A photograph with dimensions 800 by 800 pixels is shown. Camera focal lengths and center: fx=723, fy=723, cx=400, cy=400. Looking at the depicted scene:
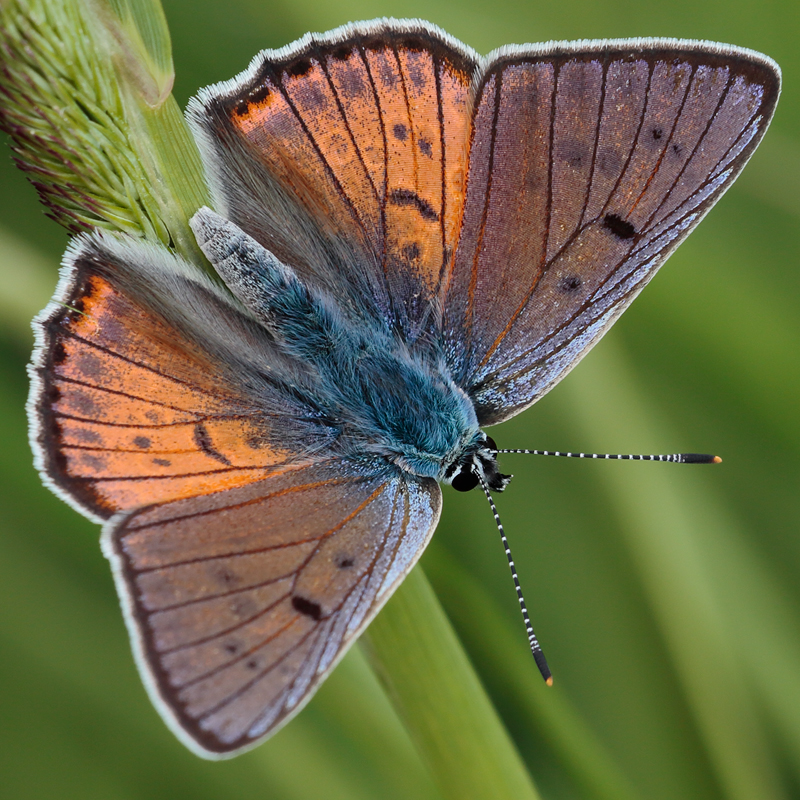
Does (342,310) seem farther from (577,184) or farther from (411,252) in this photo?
(577,184)

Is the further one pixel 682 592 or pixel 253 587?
pixel 682 592

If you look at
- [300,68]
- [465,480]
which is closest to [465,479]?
[465,480]

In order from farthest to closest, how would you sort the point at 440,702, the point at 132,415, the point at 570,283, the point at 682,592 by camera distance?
the point at 682,592 → the point at 570,283 → the point at 132,415 → the point at 440,702

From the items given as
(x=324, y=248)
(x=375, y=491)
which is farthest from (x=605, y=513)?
(x=324, y=248)

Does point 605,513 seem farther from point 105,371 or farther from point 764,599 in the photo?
point 105,371

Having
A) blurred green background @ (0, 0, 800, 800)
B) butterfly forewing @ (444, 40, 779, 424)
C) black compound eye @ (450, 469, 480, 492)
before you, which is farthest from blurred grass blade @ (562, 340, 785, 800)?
black compound eye @ (450, 469, 480, 492)

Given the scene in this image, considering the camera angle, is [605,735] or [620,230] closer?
[620,230]

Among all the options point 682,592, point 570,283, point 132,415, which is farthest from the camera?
point 682,592
